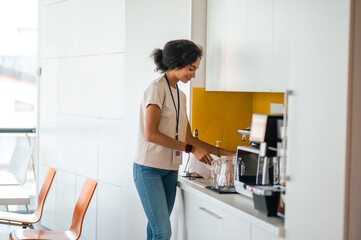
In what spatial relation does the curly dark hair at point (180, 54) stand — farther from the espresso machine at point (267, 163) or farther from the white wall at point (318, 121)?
the white wall at point (318, 121)

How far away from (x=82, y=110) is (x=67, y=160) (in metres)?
0.59

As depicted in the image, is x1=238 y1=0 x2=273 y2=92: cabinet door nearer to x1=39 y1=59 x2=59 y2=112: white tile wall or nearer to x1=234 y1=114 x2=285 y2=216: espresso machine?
x1=234 y1=114 x2=285 y2=216: espresso machine

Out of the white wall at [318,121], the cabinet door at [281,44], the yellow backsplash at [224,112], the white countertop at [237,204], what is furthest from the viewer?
the yellow backsplash at [224,112]

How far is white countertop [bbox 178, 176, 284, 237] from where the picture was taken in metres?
2.35

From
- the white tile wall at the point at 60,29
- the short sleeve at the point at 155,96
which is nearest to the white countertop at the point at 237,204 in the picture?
the short sleeve at the point at 155,96

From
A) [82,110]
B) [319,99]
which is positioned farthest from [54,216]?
[319,99]

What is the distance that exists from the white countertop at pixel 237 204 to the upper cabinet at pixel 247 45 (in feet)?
1.99

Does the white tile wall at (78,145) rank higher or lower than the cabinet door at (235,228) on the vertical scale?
higher

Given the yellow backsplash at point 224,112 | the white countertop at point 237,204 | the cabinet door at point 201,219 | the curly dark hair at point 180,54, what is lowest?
the cabinet door at point 201,219

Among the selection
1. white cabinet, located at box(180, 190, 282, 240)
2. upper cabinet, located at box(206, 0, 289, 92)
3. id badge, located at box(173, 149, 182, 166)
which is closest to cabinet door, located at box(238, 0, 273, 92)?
upper cabinet, located at box(206, 0, 289, 92)

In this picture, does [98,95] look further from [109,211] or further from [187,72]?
[187,72]

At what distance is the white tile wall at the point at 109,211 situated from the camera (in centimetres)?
436

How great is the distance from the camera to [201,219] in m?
3.12

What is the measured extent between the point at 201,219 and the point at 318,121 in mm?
1221
